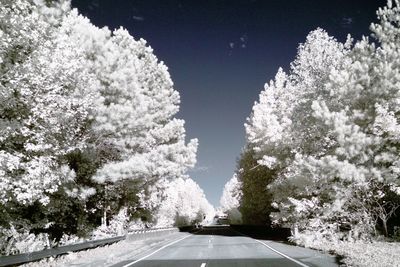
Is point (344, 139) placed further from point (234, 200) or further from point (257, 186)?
point (234, 200)

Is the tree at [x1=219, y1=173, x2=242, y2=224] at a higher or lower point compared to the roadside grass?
higher

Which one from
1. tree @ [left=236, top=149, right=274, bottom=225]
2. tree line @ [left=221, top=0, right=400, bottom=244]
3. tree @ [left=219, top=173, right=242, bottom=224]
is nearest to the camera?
tree line @ [left=221, top=0, right=400, bottom=244]

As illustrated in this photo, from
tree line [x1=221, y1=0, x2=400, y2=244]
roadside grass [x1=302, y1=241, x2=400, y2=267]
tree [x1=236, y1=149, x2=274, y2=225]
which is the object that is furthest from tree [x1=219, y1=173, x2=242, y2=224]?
roadside grass [x1=302, y1=241, x2=400, y2=267]

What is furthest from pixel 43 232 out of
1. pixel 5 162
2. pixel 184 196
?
pixel 184 196

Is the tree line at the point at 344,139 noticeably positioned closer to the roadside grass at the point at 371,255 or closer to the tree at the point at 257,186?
the roadside grass at the point at 371,255

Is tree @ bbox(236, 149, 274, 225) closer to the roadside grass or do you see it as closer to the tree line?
the tree line

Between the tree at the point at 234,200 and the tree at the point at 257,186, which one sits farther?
the tree at the point at 234,200

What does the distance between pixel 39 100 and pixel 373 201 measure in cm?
1718

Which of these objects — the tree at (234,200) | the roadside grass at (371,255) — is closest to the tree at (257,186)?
the tree at (234,200)

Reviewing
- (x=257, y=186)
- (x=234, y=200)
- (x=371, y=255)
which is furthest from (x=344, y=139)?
(x=234, y=200)

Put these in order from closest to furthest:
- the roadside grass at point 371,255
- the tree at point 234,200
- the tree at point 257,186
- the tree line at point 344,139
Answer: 1. the roadside grass at point 371,255
2. the tree line at point 344,139
3. the tree at point 257,186
4. the tree at point 234,200

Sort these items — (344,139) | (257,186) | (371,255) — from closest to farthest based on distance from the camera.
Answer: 1. (371,255)
2. (344,139)
3. (257,186)

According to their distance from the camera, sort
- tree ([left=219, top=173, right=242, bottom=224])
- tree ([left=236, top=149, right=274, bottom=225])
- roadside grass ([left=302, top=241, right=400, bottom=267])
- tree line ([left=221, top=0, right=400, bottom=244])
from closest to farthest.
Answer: roadside grass ([left=302, top=241, right=400, bottom=267]) < tree line ([left=221, top=0, right=400, bottom=244]) < tree ([left=236, top=149, right=274, bottom=225]) < tree ([left=219, top=173, right=242, bottom=224])

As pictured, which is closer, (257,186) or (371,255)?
(371,255)
